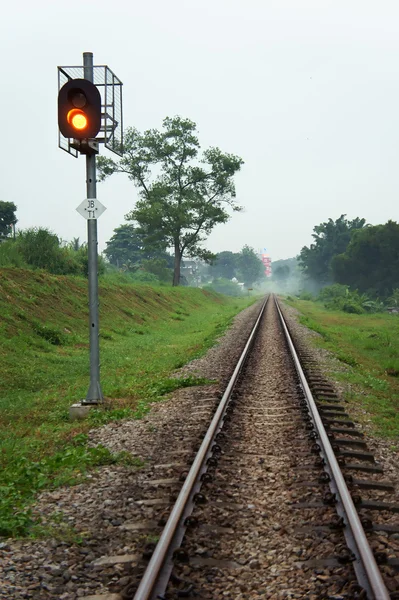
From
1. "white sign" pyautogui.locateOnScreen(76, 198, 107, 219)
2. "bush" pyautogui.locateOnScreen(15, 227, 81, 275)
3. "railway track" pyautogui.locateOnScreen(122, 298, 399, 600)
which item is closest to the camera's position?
"railway track" pyautogui.locateOnScreen(122, 298, 399, 600)

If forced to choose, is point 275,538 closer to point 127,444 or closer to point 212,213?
point 127,444

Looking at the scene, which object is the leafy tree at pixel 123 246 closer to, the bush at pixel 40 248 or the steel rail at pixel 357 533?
the bush at pixel 40 248

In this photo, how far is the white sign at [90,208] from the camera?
27.3ft

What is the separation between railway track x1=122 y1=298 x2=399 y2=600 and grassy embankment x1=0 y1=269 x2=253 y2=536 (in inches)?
45.2

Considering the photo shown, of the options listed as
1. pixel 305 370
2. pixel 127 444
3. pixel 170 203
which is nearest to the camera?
pixel 127 444

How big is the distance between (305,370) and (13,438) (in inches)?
231

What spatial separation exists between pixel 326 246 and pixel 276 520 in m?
86.5

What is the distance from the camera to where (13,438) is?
7488mm

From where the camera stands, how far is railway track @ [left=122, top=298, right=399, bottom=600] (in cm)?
345

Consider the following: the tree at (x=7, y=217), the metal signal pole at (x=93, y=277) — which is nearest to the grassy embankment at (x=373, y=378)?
the metal signal pole at (x=93, y=277)

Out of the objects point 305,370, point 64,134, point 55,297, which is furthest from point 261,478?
point 55,297

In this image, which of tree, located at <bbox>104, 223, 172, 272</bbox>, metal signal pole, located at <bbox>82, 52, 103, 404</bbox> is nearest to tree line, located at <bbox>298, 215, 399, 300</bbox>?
tree, located at <bbox>104, 223, 172, 272</bbox>

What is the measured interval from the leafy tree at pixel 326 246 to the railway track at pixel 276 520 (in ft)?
262

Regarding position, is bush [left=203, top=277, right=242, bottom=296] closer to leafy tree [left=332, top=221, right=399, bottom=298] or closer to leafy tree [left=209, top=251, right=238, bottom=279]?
leafy tree [left=332, top=221, right=399, bottom=298]
